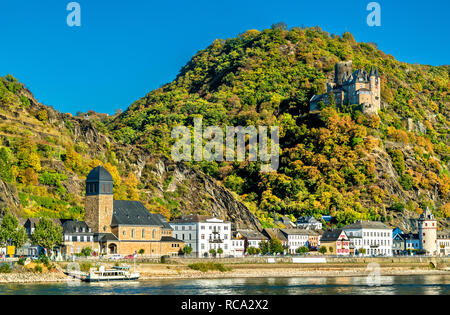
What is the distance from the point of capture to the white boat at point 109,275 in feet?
224

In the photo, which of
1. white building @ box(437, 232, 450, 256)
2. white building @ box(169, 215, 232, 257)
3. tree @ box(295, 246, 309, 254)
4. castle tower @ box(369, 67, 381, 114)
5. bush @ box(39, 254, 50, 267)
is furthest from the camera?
castle tower @ box(369, 67, 381, 114)

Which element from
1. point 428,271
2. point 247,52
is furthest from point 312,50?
point 428,271

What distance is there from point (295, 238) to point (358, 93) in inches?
1916

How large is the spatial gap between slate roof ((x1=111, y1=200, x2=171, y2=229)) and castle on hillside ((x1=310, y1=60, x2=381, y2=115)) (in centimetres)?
7020

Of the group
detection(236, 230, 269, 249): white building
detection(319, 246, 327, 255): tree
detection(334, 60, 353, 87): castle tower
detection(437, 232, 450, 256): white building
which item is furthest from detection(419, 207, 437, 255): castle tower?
detection(334, 60, 353, 87): castle tower

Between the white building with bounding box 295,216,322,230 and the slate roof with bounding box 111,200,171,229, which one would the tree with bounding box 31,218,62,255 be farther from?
the white building with bounding box 295,216,322,230

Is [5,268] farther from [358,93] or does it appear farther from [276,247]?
[358,93]

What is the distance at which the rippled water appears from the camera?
193 ft

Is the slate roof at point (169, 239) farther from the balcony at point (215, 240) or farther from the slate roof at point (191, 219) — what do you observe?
the balcony at point (215, 240)

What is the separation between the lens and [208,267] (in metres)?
80.4

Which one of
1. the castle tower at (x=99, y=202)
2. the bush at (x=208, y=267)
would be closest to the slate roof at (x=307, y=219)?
the bush at (x=208, y=267)

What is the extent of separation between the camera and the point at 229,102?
570 ft

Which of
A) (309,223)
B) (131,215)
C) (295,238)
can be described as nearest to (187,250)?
(131,215)
